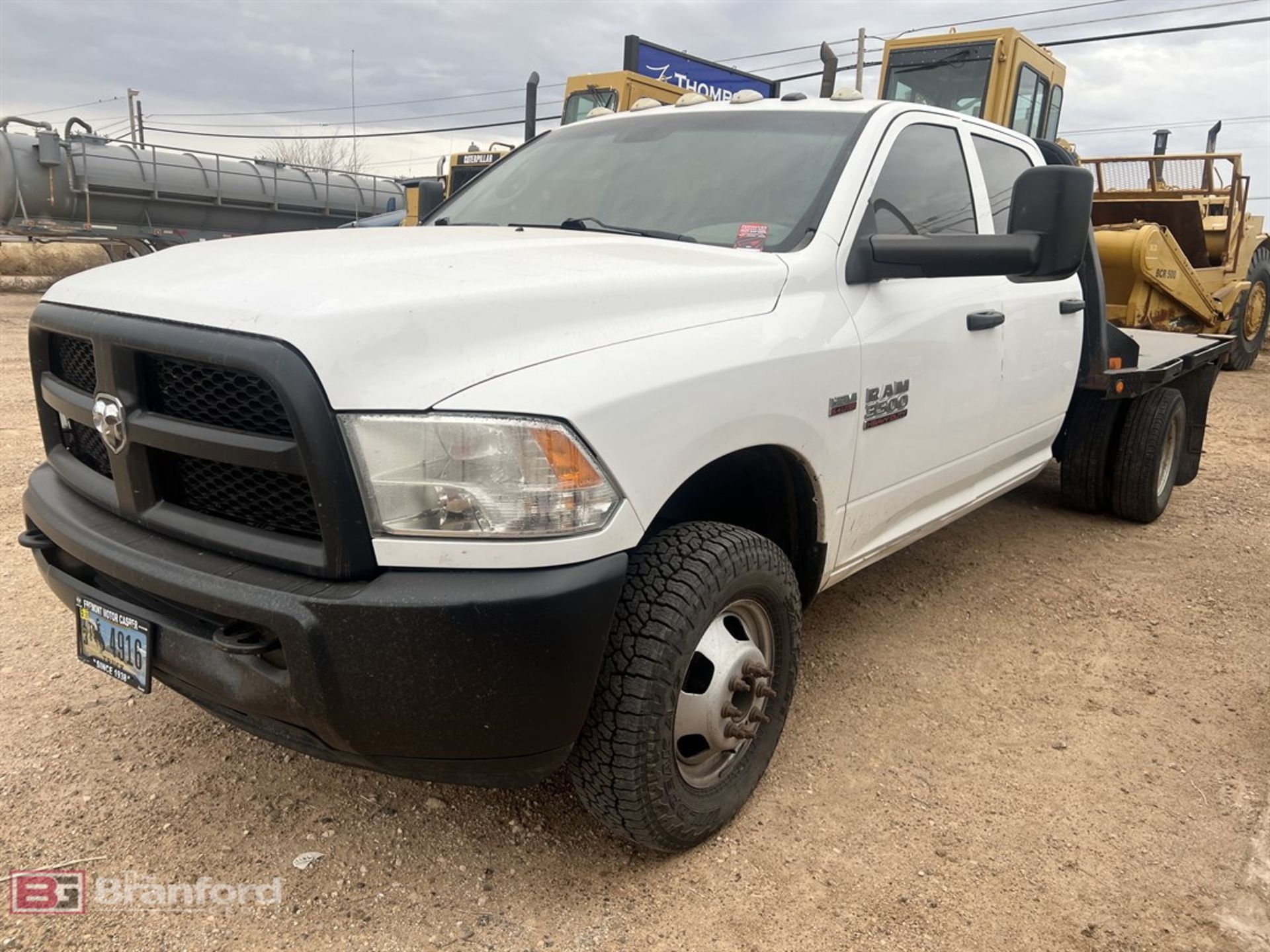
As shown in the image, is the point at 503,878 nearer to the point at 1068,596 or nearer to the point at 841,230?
the point at 841,230

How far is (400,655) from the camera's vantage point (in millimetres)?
1885

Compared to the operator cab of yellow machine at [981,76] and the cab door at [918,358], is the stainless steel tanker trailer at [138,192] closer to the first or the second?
the operator cab of yellow machine at [981,76]

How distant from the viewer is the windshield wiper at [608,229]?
9.77 feet

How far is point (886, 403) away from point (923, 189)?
2.84 feet

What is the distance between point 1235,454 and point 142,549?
768 cm

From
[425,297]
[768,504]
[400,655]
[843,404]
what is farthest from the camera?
[768,504]

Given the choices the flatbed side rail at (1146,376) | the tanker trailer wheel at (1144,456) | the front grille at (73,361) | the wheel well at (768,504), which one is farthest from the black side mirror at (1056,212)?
the tanker trailer wheel at (1144,456)

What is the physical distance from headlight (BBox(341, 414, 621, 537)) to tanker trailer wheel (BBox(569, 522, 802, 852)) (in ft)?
1.22

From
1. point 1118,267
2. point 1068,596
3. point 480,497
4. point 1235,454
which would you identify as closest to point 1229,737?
point 1068,596

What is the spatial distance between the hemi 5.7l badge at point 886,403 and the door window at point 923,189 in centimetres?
47

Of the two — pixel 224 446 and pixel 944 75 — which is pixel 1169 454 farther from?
pixel 944 75

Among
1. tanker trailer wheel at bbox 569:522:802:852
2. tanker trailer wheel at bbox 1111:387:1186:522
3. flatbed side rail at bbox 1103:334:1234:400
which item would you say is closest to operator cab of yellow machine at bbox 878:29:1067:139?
flatbed side rail at bbox 1103:334:1234:400

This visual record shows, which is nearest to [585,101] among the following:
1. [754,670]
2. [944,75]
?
[944,75]

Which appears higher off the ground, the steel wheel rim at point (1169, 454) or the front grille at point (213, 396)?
the front grille at point (213, 396)
